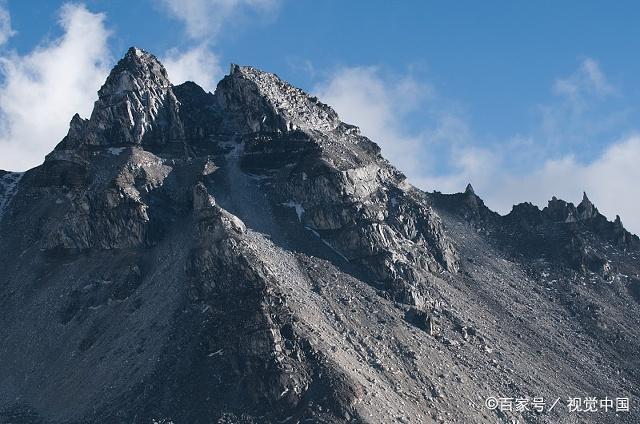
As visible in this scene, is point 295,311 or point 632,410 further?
point 632,410

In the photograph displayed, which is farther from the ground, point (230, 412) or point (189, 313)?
point (189, 313)

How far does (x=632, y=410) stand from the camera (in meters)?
190

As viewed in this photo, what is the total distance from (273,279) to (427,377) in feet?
96.2

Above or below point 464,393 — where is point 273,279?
above

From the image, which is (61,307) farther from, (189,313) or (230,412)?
(230,412)

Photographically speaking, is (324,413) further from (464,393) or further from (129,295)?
(129,295)

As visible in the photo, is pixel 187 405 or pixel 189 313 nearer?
pixel 187 405

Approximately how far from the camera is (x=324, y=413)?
156375 mm

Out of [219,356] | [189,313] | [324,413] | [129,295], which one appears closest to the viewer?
[324,413]

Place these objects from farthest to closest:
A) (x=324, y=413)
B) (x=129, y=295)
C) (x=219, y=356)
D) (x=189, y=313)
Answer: (x=129, y=295) → (x=189, y=313) → (x=219, y=356) → (x=324, y=413)

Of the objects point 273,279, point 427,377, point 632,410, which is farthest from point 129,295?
point 632,410

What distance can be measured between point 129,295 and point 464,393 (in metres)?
60.1

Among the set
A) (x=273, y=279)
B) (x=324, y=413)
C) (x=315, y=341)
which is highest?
(x=273, y=279)

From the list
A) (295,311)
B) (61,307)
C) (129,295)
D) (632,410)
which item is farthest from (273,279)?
(632,410)
